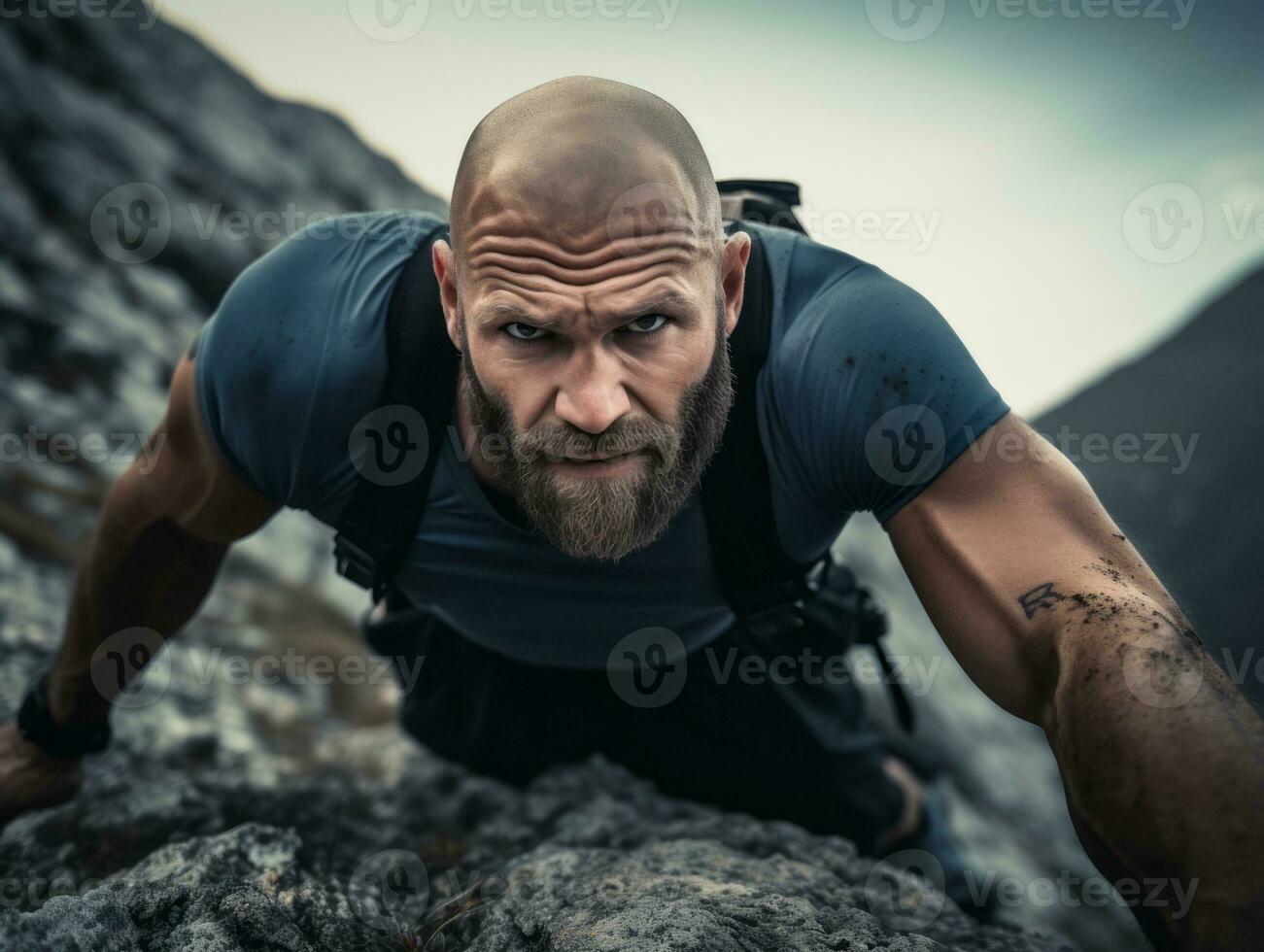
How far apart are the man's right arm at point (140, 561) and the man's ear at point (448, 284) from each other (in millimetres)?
773

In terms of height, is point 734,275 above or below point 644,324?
above

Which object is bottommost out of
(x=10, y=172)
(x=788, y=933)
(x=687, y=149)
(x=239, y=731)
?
(x=239, y=731)

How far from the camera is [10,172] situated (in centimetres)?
515

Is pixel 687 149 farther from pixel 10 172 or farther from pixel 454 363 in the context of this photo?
pixel 10 172

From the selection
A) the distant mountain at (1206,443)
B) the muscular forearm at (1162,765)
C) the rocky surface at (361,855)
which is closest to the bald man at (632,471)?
the muscular forearm at (1162,765)

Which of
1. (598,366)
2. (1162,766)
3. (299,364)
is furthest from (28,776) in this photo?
(1162,766)

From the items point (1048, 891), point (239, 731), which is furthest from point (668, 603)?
point (1048, 891)

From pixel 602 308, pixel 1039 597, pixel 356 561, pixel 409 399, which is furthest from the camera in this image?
pixel 356 561

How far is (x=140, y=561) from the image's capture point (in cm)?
252

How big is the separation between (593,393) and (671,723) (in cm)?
155

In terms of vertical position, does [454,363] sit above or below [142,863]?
above

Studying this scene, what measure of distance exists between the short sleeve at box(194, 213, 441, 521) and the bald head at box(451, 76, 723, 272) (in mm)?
377

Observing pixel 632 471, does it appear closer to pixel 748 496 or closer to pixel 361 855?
pixel 748 496

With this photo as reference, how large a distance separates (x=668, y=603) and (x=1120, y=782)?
3.86ft
